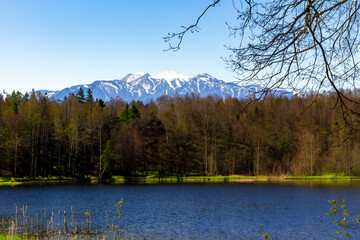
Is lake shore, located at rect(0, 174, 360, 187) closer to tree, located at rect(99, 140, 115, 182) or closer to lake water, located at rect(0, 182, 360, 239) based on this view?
tree, located at rect(99, 140, 115, 182)

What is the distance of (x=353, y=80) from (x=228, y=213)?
2455 centimetres

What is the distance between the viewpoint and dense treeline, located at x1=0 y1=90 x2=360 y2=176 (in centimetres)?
6244

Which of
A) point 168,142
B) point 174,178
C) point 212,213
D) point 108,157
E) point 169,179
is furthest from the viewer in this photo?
point 168,142

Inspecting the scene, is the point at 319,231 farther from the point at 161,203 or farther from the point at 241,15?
the point at 241,15

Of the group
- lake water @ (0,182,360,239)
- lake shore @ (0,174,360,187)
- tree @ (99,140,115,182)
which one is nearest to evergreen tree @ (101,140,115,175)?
tree @ (99,140,115,182)

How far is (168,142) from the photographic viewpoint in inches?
2972

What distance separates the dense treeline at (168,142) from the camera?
2458 inches

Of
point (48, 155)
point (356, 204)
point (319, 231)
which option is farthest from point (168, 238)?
point (48, 155)

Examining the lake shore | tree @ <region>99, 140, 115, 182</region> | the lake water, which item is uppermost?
tree @ <region>99, 140, 115, 182</region>

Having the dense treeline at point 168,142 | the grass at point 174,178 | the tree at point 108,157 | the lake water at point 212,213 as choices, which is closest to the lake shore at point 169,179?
the grass at point 174,178

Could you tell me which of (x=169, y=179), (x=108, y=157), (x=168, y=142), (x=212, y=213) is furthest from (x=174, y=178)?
(x=212, y=213)

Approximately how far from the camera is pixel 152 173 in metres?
72.1

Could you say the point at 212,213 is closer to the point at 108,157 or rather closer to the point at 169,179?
the point at 108,157

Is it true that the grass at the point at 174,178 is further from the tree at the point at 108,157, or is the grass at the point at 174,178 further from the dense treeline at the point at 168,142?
the tree at the point at 108,157
